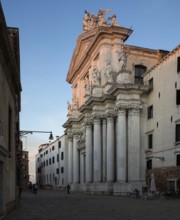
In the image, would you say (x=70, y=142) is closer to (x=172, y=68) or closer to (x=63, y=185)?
(x=63, y=185)

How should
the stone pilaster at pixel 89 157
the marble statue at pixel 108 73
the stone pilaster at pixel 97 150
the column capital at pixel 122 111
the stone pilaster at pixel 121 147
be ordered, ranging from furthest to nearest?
the stone pilaster at pixel 89 157
the stone pilaster at pixel 97 150
the marble statue at pixel 108 73
the column capital at pixel 122 111
the stone pilaster at pixel 121 147

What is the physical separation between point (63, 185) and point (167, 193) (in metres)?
38.1

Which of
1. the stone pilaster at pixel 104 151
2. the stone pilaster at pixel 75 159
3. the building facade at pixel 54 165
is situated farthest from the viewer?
the building facade at pixel 54 165

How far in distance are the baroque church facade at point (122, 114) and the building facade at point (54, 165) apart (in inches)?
711

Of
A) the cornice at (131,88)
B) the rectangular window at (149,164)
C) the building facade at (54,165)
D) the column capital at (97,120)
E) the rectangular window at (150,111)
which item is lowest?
the building facade at (54,165)

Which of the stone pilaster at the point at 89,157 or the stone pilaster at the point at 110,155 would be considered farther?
the stone pilaster at the point at 89,157

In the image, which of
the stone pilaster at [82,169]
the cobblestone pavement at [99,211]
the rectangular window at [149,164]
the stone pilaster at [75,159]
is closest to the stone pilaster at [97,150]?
the rectangular window at [149,164]

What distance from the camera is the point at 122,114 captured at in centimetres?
3541

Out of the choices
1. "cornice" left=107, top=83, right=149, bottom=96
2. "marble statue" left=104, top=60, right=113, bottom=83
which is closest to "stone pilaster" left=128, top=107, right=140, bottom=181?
"cornice" left=107, top=83, right=149, bottom=96

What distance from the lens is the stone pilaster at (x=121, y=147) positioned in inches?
1364

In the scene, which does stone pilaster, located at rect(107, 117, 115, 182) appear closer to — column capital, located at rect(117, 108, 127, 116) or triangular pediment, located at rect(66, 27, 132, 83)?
column capital, located at rect(117, 108, 127, 116)

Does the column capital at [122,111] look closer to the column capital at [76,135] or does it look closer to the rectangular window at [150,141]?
the rectangular window at [150,141]

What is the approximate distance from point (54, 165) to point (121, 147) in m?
43.3

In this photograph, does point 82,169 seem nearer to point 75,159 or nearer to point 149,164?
point 75,159
